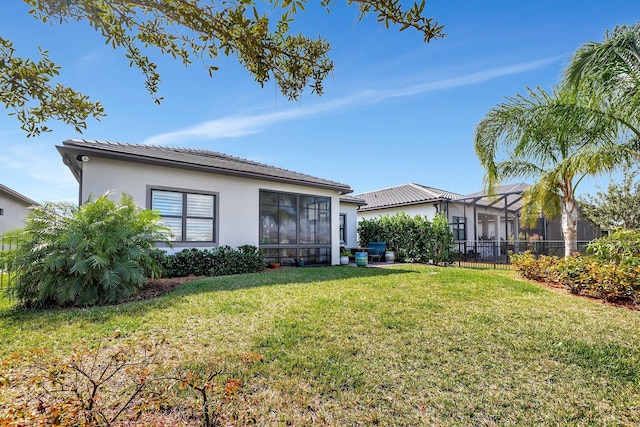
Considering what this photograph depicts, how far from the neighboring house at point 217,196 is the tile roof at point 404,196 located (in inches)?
231

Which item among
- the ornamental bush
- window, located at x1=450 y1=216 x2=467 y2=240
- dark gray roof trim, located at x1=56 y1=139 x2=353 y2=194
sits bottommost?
the ornamental bush

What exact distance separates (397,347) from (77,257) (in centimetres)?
596

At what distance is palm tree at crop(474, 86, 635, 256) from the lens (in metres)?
7.21

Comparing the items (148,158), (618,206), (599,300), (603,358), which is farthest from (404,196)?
(603,358)

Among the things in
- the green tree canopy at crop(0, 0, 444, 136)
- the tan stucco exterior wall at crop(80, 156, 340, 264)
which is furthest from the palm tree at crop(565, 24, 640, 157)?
the tan stucco exterior wall at crop(80, 156, 340, 264)

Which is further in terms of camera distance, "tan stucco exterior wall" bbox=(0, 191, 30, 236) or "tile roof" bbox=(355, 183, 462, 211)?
"tile roof" bbox=(355, 183, 462, 211)

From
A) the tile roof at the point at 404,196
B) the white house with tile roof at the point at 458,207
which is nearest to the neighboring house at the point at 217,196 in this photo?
the tile roof at the point at 404,196

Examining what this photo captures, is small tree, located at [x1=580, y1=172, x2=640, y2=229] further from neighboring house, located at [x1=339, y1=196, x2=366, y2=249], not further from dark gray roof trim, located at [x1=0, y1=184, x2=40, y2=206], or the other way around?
dark gray roof trim, located at [x1=0, y1=184, x2=40, y2=206]

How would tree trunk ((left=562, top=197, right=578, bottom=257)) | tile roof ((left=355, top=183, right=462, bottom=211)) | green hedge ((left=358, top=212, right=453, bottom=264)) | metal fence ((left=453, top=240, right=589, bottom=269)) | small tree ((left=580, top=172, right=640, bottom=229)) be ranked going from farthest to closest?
tile roof ((left=355, top=183, right=462, bottom=211)) → small tree ((left=580, top=172, right=640, bottom=229)) → green hedge ((left=358, top=212, right=453, bottom=264)) → metal fence ((left=453, top=240, right=589, bottom=269)) → tree trunk ((left=562, top=197, right=578, bottom=257))

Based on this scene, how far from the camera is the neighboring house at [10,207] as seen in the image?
1608 centimetres

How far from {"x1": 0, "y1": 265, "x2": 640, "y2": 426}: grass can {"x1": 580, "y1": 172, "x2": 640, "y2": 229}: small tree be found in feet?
40.7

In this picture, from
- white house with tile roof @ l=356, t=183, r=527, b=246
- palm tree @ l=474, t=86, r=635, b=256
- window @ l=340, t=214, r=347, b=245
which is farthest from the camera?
window @ l=340, t=214, r=347, b=245

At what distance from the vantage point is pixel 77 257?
5.88m

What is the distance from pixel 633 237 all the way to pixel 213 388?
9545 millimetres
